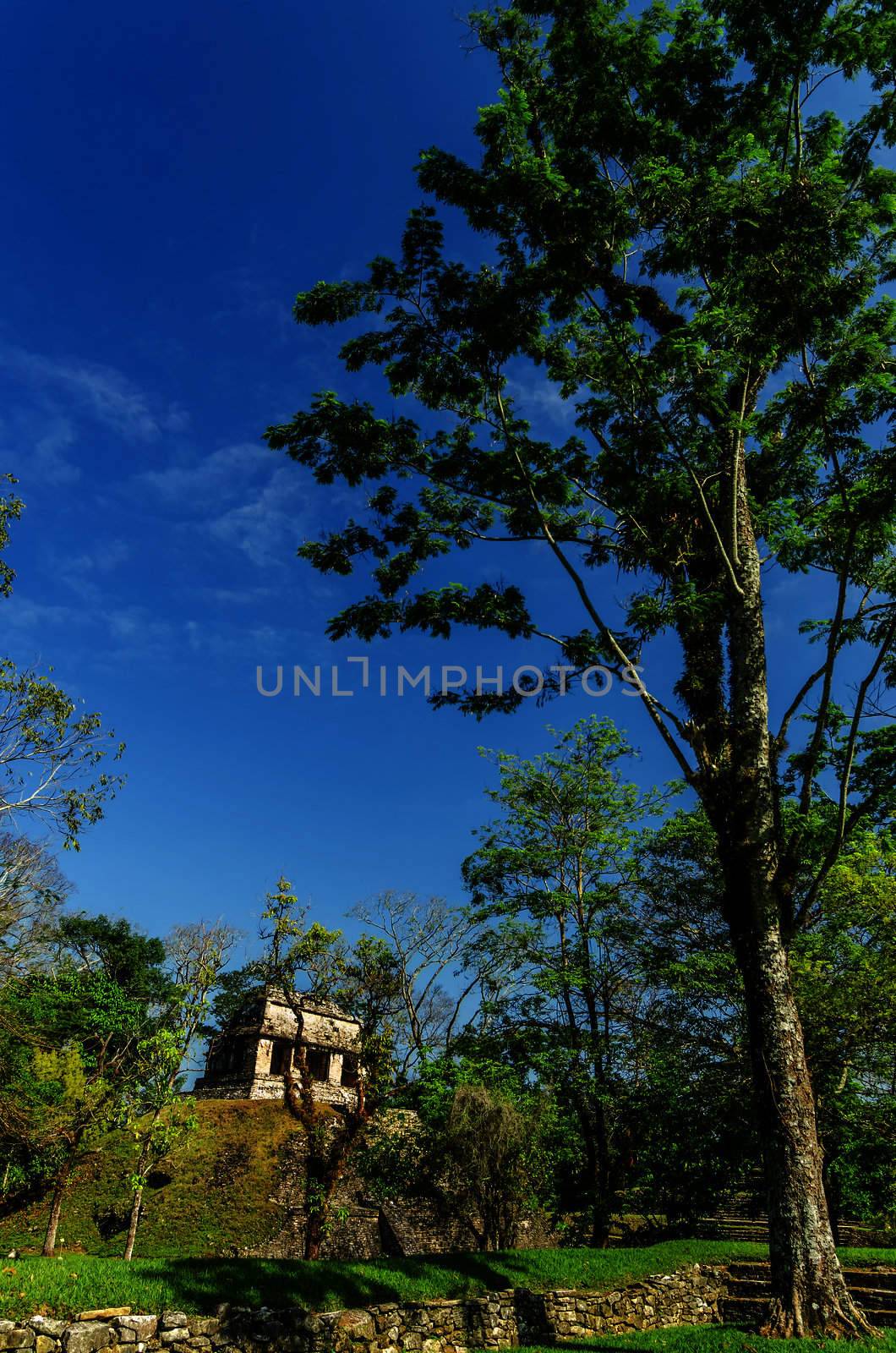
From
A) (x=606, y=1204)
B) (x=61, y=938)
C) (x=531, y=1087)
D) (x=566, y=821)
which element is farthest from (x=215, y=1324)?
(x=61, y=938)

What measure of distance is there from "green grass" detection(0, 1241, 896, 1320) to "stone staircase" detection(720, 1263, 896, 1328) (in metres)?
0.72

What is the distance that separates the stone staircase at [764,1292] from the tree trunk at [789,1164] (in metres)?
5.26

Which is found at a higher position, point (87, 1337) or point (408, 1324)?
point (87, 1337)

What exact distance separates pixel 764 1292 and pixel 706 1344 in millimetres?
7857

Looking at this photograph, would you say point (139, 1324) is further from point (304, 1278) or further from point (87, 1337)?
point (304, 1278)

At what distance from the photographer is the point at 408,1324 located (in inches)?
380

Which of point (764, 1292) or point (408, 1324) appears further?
point (764, 1292)

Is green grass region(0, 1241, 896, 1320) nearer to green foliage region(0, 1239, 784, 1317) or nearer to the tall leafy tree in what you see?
green foliage region(0, 1239, 784, 1317)

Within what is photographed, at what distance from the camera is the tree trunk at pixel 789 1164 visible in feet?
21.9

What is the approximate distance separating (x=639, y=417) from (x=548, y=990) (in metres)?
14.9

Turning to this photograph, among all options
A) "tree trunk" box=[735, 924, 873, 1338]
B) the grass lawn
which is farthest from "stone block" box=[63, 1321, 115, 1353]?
"tree trunk" box=[735, 924, 873, 1338]

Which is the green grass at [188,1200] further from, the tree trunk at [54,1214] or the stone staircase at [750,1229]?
the stone staircase at [750,1229]

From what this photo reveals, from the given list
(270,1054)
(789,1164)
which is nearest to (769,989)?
(789,1164)

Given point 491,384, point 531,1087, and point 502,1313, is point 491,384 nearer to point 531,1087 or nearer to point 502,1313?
point 502,1313
